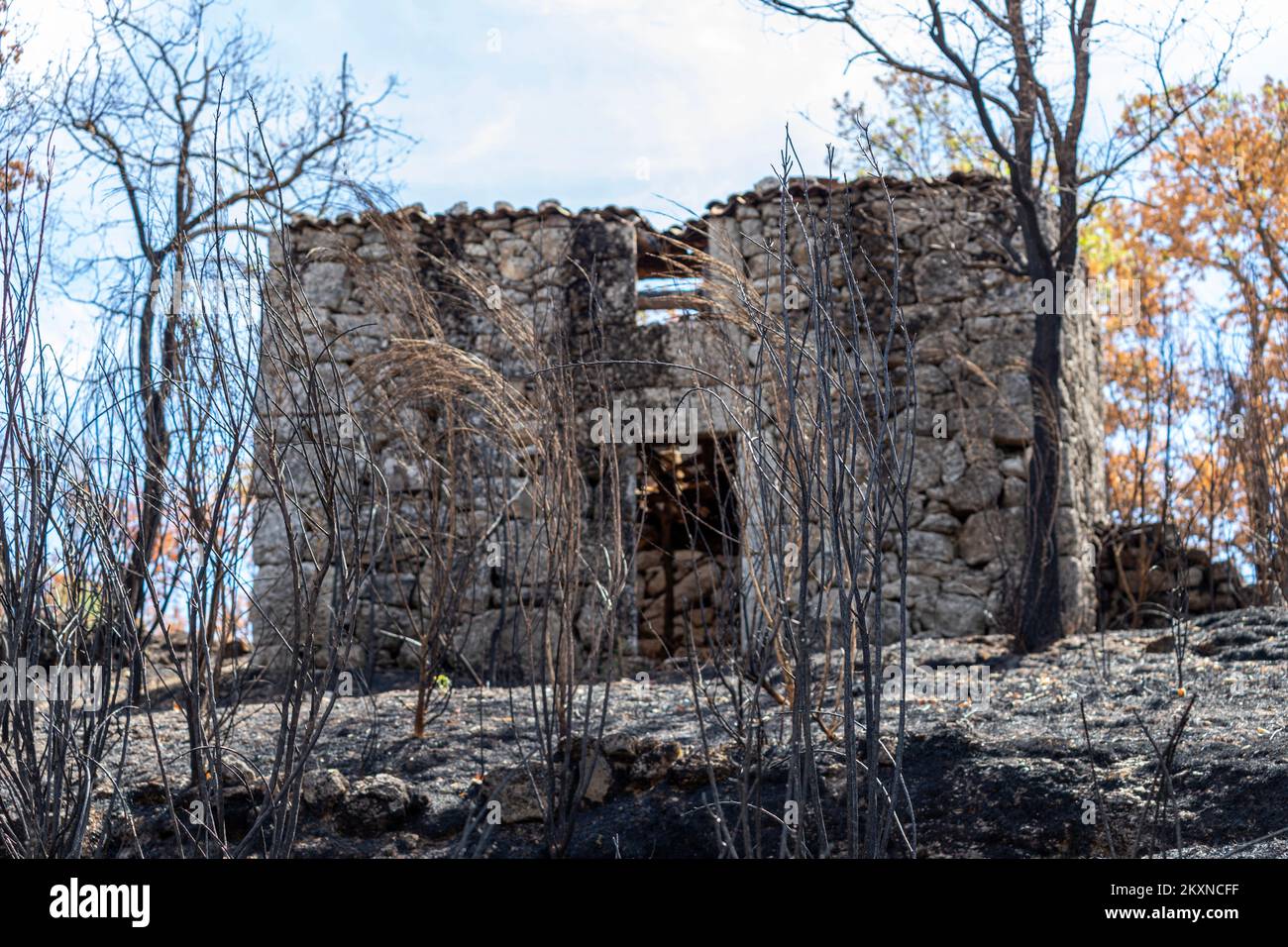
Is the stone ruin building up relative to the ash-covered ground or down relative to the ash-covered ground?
up

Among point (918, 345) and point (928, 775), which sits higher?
point (918, 345)

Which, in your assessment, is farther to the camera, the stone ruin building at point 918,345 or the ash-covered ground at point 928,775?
the stone ruin building at point 918,345

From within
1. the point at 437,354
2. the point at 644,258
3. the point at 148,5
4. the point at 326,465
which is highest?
the point at 148,5

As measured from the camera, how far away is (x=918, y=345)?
7.31m

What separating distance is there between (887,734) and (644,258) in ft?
15.2

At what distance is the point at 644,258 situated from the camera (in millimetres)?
7836

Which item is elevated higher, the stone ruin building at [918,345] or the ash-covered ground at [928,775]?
the stone ruin building at [918,345]

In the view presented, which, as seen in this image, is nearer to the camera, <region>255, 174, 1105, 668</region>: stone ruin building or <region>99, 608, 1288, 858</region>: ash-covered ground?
<region>99, 608, 1288, 858</region>: ash-covered ground

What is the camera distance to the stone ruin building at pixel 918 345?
6.98m

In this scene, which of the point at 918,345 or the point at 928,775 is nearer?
the point at 928,775

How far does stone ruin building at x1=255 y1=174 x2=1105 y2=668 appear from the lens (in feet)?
22.9
